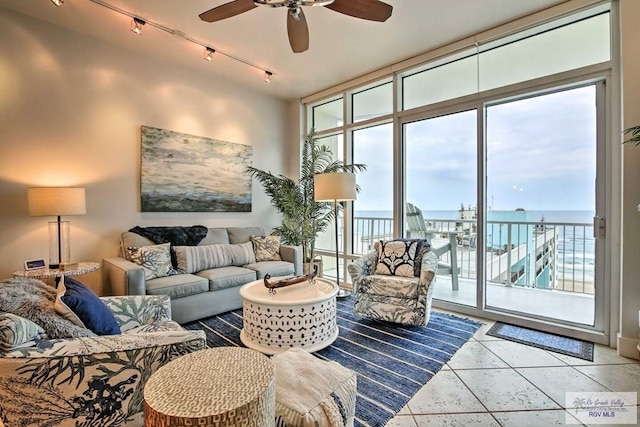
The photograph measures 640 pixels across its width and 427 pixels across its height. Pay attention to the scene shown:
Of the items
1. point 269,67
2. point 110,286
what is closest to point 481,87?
point 269,67

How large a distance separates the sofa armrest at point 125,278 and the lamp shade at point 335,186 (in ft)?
6.83

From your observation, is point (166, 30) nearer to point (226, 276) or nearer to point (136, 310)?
point (226, 276)

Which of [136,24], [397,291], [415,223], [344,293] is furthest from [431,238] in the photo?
[136,24]

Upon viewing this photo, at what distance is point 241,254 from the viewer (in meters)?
3.89

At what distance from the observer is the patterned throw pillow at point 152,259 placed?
10.2 ft

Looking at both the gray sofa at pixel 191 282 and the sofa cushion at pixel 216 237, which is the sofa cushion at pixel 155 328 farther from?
the sofa cushion at pixel 216 237

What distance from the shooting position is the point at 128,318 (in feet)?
6.52

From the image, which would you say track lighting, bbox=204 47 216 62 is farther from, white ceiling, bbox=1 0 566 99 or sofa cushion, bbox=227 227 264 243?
sofa cushion, bbox=227 227 264 243

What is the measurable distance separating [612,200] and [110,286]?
470 cm

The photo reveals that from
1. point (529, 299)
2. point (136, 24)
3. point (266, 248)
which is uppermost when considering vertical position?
point (136, 24)

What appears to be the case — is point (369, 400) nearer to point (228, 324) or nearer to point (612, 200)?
point (228, 324)

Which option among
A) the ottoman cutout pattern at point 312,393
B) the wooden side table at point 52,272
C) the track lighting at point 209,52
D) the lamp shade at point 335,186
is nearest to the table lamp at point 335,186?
the lamp shade at point 335,186

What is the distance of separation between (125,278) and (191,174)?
1734 mm

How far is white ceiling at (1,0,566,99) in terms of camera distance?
2.76 metres
